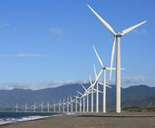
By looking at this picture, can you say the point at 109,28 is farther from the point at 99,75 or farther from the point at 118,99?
the point at 99,75

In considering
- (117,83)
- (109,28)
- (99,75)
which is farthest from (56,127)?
(99,75)

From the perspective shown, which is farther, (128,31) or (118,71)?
(128,31)

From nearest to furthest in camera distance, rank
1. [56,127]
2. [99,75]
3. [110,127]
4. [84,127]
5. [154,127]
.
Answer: [154,127] < [110,127] < [84,127] < [56,127] < [99,75]

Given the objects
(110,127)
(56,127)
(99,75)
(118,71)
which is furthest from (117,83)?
(99,75)

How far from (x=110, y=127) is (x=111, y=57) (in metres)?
33.9

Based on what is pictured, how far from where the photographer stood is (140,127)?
116ft

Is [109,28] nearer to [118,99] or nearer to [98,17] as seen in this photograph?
[98,17]

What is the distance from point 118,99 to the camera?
2399 inches

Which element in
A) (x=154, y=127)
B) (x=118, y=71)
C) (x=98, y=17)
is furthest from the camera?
(x=98, y=17)

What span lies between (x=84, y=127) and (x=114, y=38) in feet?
93.3

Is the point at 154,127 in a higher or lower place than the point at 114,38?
lower

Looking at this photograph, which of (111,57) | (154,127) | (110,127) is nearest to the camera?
(154,127)

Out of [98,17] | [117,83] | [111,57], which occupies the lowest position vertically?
[117,83]

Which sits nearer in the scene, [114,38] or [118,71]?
[118,71]
